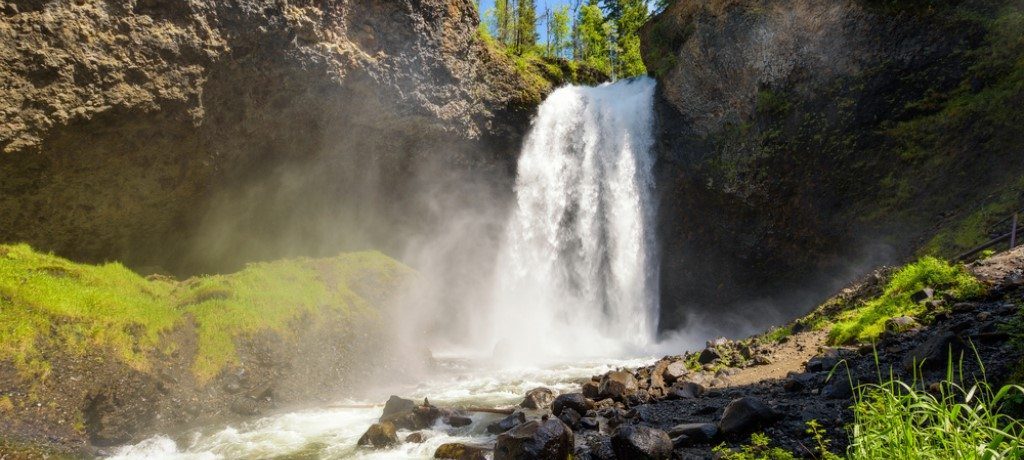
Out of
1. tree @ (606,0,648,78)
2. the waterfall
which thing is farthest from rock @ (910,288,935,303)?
tree @ (606,0,648,78)

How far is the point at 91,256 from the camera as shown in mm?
14609

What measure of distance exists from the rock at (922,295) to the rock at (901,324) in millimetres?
1215

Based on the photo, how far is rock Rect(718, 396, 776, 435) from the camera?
5.63 metres

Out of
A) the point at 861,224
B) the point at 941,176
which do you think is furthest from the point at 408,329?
the point at 941,176

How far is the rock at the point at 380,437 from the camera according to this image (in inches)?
329

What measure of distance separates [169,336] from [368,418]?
6.15 m

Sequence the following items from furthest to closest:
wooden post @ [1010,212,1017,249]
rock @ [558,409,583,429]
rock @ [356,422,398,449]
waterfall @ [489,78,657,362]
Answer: waterfall @ [489,78,657,362], wooden post @ [1010,212,1017,249], rock @ [356,422,398,449], rock @ [558,409,583,429]

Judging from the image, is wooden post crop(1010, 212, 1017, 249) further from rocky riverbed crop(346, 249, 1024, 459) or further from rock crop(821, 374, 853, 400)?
rock crop(821, 374, 853, 400)

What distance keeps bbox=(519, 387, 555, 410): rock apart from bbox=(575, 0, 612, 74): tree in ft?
114

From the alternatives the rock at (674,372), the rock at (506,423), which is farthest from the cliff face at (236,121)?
the rock at (674,372)

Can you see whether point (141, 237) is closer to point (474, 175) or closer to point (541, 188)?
point (474, 175)

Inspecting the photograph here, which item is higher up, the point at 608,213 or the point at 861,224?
the point at 608,213

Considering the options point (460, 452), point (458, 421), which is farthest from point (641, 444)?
point (458, 421)

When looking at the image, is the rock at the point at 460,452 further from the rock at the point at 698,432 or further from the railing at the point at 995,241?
the railing at the point at 995,241
